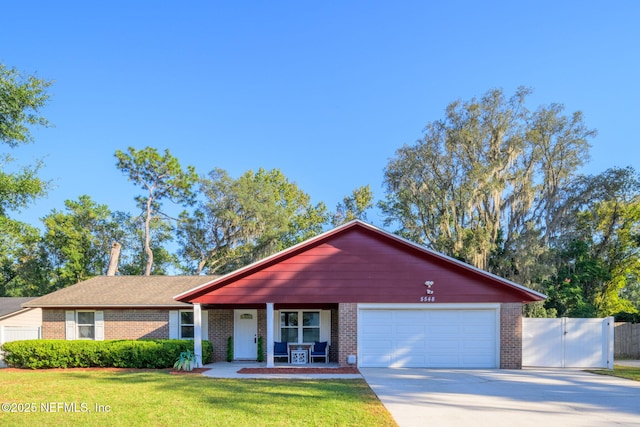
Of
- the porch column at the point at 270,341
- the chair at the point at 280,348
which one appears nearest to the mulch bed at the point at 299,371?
the porch column at the point at 270,341

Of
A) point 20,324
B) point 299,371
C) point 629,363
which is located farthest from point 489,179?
point 20,324

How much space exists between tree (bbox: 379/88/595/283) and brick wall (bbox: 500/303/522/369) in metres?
10.7

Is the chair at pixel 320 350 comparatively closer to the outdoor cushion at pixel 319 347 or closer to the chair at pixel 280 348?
the outdoor cushion at pixel 319 347

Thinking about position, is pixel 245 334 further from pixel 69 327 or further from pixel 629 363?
pixel 629 363

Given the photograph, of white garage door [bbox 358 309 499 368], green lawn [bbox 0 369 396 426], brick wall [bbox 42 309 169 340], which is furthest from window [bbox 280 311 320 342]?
green lawn [bbox 0 369 396 426]

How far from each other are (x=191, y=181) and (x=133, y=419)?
104 feet

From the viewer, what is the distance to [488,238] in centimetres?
2616

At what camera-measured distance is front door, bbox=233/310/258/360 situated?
18.3 metres

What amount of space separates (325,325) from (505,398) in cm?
902

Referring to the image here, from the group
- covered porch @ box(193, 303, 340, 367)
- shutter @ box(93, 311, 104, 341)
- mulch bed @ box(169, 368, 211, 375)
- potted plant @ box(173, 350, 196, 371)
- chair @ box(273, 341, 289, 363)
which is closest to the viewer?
mulch bed @ box(169, 368, 211, 375)

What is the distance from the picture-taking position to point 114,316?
18906mm

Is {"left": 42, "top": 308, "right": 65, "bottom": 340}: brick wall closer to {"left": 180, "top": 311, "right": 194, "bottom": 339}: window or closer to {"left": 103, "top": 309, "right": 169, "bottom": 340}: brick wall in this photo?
{"left": 103, "top": 309, "right": 169, "bottom": 340}: brick wall

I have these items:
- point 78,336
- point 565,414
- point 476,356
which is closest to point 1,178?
point 78,336

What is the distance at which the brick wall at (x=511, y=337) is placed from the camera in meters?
15.3
